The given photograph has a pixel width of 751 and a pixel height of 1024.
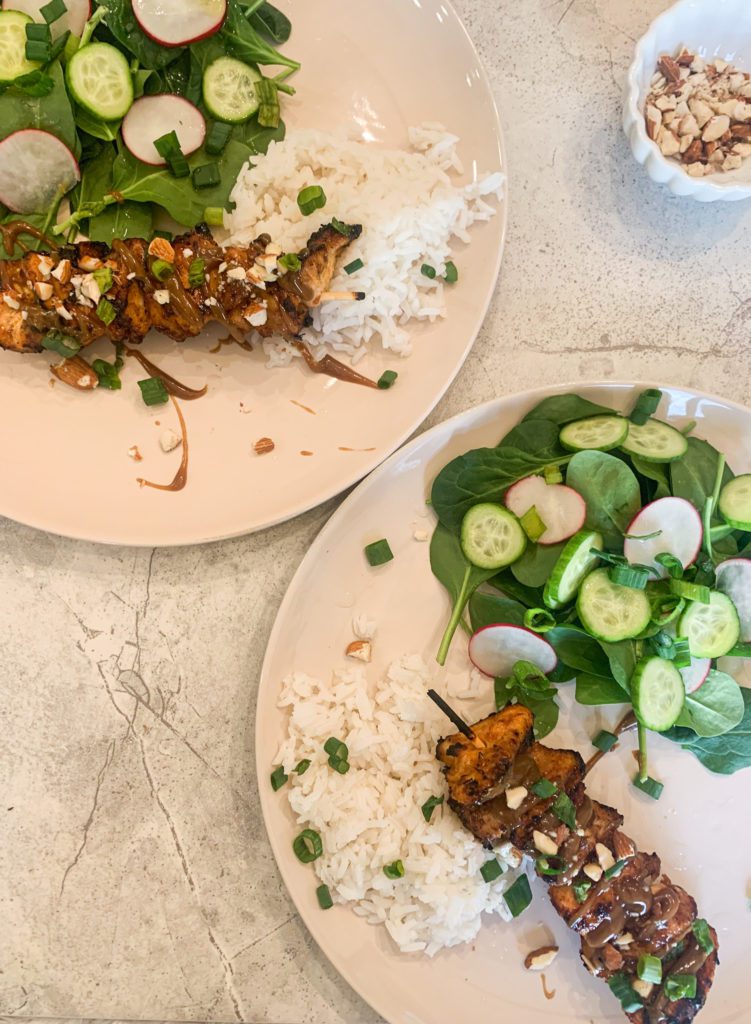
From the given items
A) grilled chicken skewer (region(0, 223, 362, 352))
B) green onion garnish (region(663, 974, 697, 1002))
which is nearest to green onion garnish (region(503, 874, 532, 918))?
green onion garnish (region(663, 974, 697, 1002))

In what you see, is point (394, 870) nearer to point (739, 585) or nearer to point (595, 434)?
point (739, 585)

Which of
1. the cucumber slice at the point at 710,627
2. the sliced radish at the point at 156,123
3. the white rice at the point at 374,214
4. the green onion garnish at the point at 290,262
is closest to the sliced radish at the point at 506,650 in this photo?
the cucumber slice at the point at 710,627

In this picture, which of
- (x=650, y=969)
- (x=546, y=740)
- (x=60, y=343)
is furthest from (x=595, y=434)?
(x=60, y=343)

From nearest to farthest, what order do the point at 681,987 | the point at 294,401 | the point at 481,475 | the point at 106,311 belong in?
the point at 681,987, the point at 106,311, the point at 481,475, the point at 294,401

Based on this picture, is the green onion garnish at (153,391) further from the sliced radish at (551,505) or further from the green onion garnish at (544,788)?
the green onion garnish at (544,788)

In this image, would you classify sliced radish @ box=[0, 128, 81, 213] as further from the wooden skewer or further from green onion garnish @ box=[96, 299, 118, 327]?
the wooden skewer

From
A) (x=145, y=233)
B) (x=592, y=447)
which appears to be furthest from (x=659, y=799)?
(x=145, y=233)
